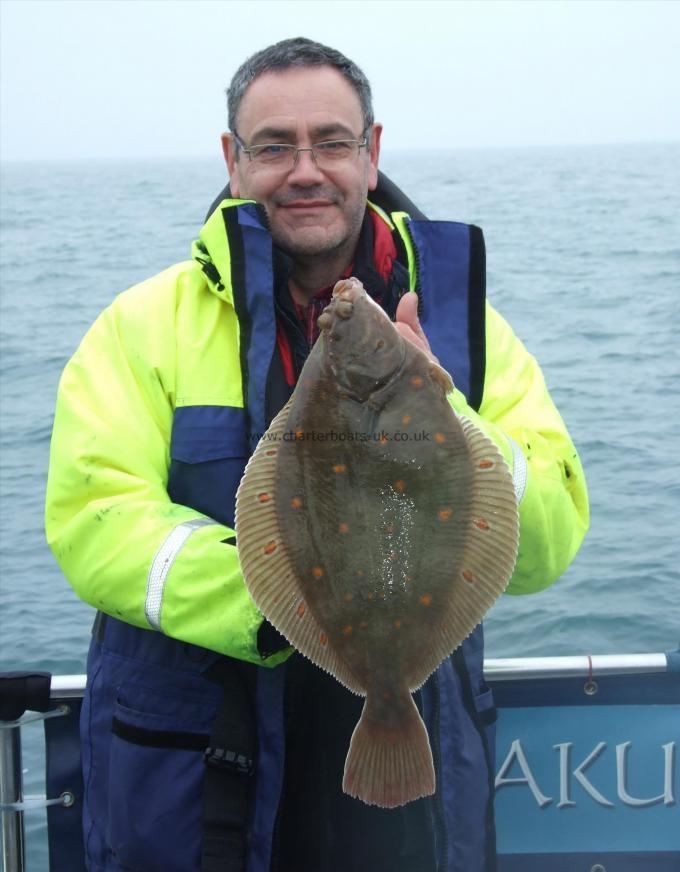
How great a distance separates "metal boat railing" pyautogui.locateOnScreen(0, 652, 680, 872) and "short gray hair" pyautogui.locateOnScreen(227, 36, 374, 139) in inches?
64.1

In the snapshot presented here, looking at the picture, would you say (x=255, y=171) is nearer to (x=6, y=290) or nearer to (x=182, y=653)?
(x=182, y=653)

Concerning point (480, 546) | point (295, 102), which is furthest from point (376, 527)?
point (295, 102)

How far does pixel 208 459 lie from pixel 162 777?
2.43ft

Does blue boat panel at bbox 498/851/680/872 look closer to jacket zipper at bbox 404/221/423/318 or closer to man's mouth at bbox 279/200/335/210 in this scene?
jacket zipper at bbox 404/221/423/318

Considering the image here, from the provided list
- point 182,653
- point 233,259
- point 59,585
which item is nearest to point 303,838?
point 182,653

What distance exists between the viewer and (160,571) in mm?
2287

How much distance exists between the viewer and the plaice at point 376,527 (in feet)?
6.89

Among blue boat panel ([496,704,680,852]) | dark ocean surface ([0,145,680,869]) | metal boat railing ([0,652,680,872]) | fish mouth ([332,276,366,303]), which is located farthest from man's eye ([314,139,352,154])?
dark ocean surface ([0,145,680,869])

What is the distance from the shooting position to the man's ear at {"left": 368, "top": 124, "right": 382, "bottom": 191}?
2.89 meters

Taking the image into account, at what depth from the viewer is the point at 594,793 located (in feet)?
10.7

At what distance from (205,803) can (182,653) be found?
13.4 inches

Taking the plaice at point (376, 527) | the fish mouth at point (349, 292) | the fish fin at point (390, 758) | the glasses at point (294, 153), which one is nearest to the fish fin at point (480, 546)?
the plaice at point (376, 527)

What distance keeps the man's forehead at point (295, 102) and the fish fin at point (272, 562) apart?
0.92 m

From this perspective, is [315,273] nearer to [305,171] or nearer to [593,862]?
[305,171]
